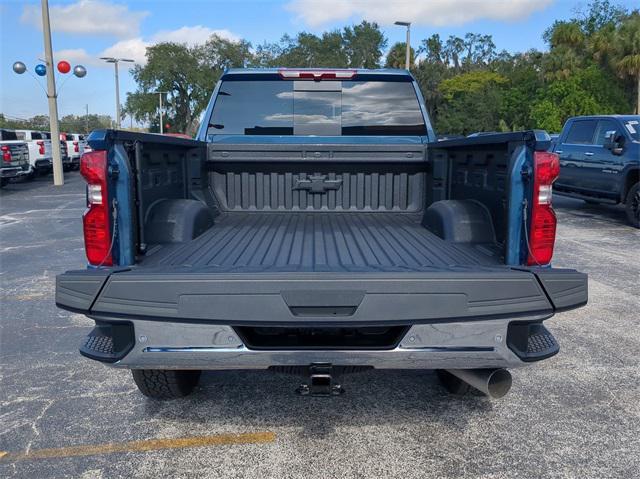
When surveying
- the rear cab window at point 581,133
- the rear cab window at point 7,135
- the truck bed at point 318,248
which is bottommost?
the truck bed at point 318,248

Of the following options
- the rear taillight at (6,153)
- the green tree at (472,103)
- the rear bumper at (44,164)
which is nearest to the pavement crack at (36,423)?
the rear taillight at (6,153)

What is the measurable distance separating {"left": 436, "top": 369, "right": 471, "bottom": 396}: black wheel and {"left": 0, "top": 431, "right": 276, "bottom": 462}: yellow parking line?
121cm

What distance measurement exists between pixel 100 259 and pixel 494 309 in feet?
6.24

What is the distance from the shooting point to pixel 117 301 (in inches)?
101

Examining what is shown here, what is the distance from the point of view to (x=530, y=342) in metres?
2.79

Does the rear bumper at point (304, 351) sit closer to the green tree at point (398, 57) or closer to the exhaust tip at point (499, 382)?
the exhaust tip at point (499, 382)

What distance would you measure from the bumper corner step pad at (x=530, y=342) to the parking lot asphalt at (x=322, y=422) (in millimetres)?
660

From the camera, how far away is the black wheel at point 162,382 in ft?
11.2

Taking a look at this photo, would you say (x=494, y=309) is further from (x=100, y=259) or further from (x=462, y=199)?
(x=100, y=259)

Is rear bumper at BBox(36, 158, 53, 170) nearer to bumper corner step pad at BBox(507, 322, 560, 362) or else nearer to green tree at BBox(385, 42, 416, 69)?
bumper corner step pad at BBox(507, 322, 560, 362)

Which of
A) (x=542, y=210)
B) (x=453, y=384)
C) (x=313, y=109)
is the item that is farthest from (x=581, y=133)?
(x=542, y=210)

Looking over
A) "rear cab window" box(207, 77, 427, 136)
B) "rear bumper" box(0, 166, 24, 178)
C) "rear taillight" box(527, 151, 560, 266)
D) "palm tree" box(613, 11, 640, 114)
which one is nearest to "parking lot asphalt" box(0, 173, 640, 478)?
"rear taillight" box(527, 151, 560, 266)

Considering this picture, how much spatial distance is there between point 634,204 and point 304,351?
383 inches

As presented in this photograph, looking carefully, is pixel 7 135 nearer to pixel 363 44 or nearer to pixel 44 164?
pixel 44 164
